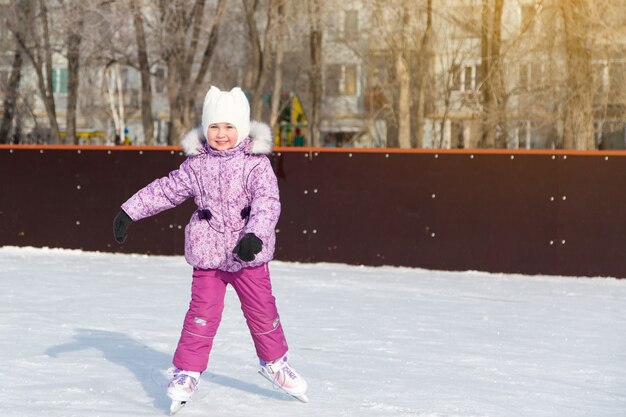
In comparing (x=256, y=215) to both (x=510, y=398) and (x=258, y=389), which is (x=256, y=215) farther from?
(x=510, y=398)

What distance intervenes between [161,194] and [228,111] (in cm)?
44

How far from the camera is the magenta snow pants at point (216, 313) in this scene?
5.25 meters

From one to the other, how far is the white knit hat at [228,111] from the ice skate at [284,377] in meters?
0.93

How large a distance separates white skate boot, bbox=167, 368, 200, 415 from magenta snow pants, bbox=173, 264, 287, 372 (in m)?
0.03

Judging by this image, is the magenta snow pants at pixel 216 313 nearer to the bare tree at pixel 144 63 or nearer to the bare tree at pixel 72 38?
the bare tree at pixel 144 63

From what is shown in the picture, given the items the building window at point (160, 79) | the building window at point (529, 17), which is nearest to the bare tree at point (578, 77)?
the building window at point (529, 17)

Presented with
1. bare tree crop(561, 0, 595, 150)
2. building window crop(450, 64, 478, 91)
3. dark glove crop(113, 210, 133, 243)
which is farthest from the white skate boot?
building window crop(450, 64, 478, 91)

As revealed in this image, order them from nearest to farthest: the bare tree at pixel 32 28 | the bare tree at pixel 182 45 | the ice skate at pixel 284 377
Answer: the ice skate at pixel 284 377 → the bare tree at pixel 182 45 → the bare tree at pixel 32 28

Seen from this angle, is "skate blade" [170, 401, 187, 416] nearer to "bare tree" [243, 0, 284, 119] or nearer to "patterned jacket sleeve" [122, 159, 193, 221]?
"patterned jacket sleeve" [122, 159, 193, 221]

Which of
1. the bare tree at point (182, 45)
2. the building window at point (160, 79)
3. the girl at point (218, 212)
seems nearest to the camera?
the girl at point (218, 212)

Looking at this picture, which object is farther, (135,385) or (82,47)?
(82,47)

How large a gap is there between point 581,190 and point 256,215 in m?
7.31

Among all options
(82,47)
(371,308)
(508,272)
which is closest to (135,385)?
(371,308)

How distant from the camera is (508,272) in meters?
12.1
